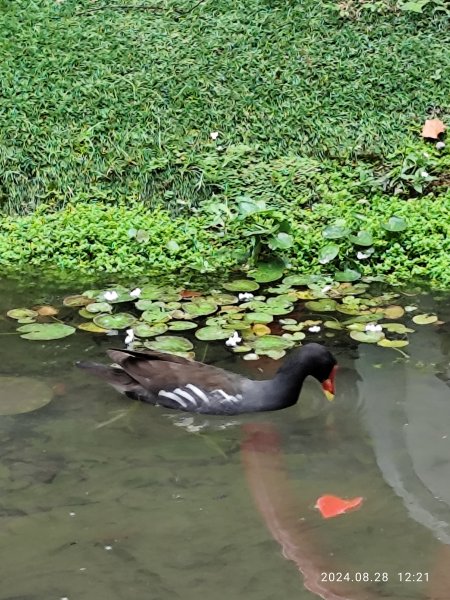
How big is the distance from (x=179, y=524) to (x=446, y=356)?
2276 millimetres

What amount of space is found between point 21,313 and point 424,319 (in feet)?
8.75

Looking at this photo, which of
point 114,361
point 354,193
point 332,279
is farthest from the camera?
point 354,193

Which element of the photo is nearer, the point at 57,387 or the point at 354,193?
the point at 57,387

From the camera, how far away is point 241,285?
6.84 m

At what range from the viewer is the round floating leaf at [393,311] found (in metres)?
6.43

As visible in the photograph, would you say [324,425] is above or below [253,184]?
below

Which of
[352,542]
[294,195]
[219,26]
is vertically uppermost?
[219,26]

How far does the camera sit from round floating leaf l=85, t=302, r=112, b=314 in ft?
21.1

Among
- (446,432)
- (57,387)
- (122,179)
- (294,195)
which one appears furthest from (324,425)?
(122,179)

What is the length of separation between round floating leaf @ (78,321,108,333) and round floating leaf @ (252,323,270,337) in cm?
95

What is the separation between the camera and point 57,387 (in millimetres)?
5656

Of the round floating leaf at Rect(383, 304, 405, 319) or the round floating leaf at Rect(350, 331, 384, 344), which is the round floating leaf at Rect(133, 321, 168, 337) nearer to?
the round floating leaf at Rect(350, 331, 384, 344)

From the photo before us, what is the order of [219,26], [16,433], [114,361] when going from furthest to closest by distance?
1. [219,26]
2. [114,361]
3. [16,433]

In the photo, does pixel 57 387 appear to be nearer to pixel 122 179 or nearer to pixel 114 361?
pixel 114 361
